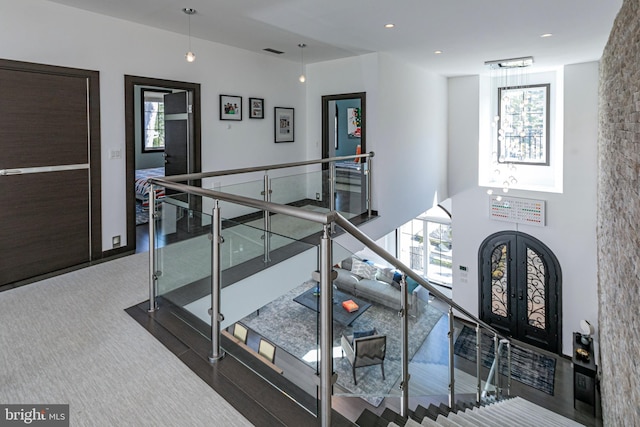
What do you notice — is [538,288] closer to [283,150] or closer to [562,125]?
[562,125]

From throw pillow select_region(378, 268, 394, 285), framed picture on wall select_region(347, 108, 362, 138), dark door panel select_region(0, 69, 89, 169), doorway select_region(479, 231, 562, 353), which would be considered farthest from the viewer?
framed picture on wall select_region(347, 108, 362, 138)

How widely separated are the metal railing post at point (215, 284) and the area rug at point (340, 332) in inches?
7.1

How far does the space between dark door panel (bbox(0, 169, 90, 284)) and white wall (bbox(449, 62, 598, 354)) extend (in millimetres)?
7311

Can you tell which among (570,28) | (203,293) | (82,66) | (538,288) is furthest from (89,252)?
(538,288)

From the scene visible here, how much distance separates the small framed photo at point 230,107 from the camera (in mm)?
5438

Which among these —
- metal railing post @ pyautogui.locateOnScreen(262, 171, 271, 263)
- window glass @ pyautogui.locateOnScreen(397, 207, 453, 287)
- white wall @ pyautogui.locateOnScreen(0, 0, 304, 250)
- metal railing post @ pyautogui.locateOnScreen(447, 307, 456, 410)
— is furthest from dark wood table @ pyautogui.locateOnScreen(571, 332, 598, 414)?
white wall @ pyautogui.locateOnScreen(0, 0, 304, 250)

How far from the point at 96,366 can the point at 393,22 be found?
432 cm

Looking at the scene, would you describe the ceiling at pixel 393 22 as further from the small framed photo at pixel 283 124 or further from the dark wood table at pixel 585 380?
the dark wood table at pixel 585 380

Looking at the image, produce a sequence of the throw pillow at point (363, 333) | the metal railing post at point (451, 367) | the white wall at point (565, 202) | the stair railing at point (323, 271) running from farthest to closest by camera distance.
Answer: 1. the white wall at point (565, 202)
2. the metal railing post at point (451, 367)
3. the throw pillow at point (363, 333)
4. the stair railing at point (323, 271)

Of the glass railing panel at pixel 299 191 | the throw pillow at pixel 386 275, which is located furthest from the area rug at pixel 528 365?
the throw pillow at pixel 386 275

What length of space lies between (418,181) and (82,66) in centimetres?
556

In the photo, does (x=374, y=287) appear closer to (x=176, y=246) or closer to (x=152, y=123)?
(x=176, y=246)

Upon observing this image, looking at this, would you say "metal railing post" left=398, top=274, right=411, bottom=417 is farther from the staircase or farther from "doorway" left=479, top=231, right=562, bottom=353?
"doorway" left=479, top=231, right=562, bottom=353

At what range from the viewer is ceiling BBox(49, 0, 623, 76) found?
3.80 metres
